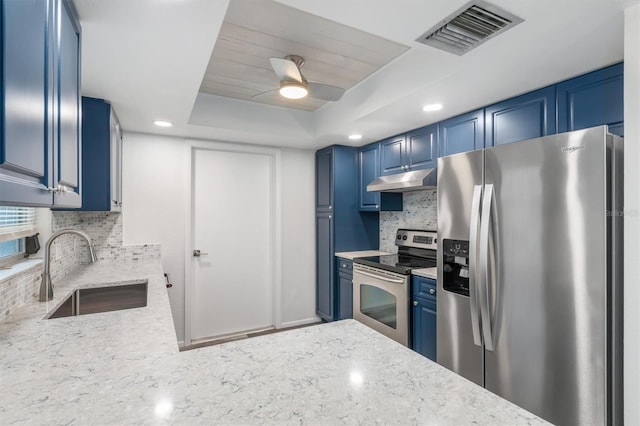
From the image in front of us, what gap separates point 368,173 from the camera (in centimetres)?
354

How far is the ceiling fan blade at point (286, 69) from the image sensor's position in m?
1.81

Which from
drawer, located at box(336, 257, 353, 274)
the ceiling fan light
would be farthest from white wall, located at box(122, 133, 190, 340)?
the ceiling fan light

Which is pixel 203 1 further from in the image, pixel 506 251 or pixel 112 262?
pixel 112 262

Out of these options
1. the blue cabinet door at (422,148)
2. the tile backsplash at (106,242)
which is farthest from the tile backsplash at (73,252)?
the blue cabinet door at (422,148)

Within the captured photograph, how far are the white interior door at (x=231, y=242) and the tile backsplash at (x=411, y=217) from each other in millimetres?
1269

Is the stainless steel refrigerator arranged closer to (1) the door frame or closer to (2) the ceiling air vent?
(2) the ceiling air vent

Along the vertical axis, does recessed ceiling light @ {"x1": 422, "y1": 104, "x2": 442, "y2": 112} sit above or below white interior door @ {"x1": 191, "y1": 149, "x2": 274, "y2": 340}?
above

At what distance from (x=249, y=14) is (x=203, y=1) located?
2.03 ft

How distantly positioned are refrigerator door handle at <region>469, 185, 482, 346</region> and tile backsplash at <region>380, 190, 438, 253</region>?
1.16 m

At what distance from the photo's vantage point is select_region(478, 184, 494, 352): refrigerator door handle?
5.87 ft

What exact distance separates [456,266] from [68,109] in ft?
6.70

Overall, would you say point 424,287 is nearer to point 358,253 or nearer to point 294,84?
point 358,253
